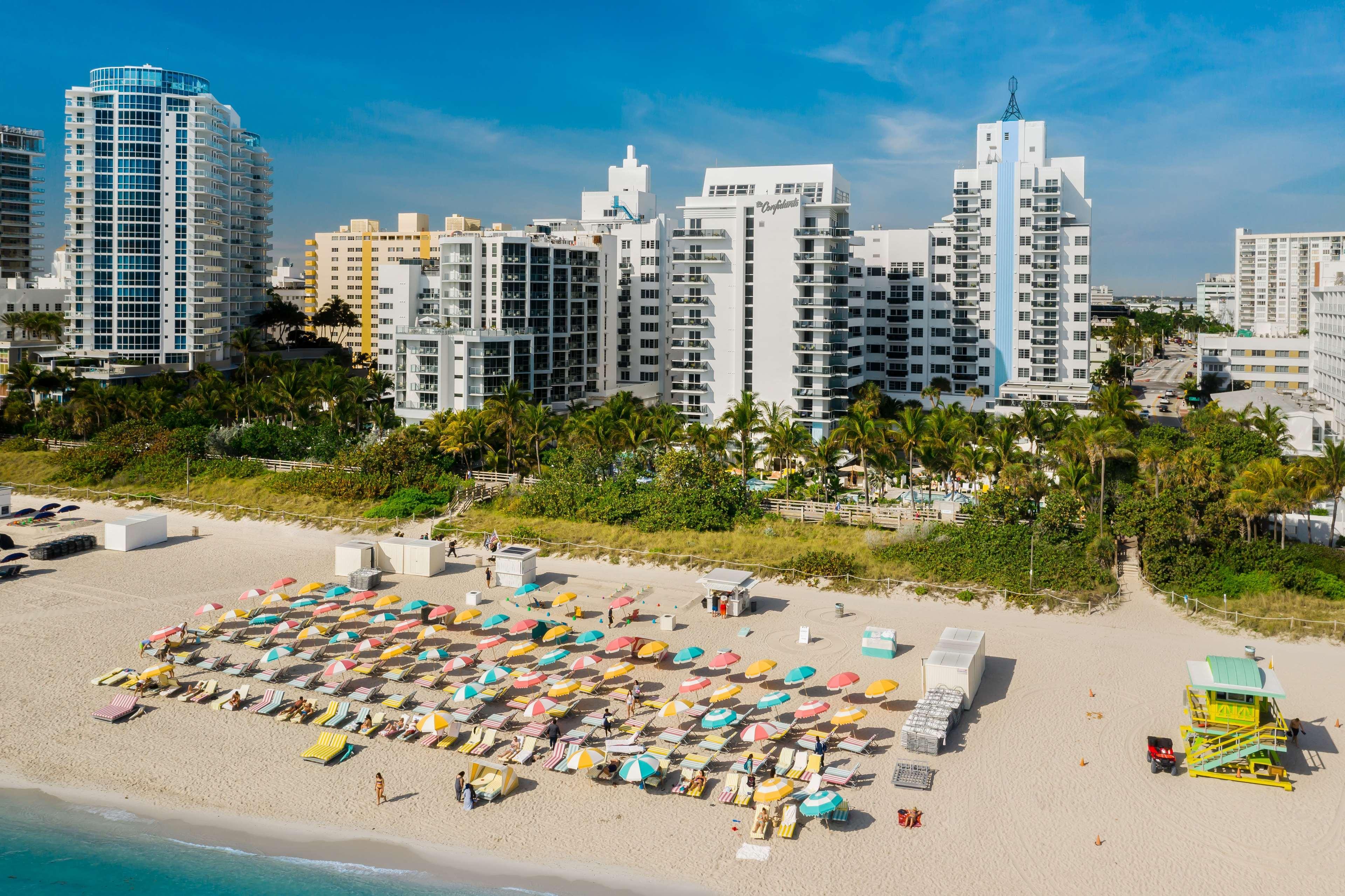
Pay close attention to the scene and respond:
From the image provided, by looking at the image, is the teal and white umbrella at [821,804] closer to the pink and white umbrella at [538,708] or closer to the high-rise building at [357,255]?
the pink and white umbrella at [538,708]

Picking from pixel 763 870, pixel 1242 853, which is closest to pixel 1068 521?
pixel 1242 853

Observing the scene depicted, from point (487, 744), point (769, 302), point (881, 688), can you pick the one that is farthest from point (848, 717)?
point (769, 302)

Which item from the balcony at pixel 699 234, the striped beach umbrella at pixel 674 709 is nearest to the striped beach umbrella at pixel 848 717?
the striped beach umbrella at pixel 674 709

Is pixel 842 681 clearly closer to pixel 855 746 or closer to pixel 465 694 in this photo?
pixel 855 746

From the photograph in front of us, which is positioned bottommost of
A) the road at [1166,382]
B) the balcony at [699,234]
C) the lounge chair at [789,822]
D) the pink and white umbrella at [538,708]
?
the lounge chair at [789,822]

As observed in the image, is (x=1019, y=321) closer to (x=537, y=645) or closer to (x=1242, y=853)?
(x=537, y=645)

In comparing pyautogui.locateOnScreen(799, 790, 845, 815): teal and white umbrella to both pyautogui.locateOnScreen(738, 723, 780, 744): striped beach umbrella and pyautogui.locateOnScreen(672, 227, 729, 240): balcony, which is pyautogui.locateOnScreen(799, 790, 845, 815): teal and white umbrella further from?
pyautogui.locateOnScreen(672, 227, 729, 240): balcony
